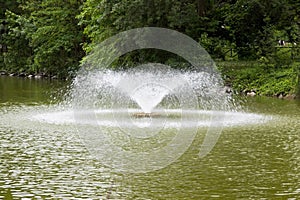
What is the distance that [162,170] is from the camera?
Answer: 11047 mm

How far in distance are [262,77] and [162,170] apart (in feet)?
62.4

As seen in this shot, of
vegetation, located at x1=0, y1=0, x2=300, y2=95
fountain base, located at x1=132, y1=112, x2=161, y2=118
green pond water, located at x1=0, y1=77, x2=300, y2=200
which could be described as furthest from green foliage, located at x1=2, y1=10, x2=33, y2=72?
green pond water, located at x1=0, y1=77, x2=300, y2=200

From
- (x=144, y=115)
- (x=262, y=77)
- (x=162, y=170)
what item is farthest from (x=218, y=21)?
(x=162, y=170)

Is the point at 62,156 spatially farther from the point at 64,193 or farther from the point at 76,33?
the point at 76,33

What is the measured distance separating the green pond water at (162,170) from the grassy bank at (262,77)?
35.6 feet

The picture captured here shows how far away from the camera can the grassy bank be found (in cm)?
2722

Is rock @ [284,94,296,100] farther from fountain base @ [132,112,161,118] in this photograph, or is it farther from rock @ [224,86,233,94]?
fountain base @ [132,112,161,118]

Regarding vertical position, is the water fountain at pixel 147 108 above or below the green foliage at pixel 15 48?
below

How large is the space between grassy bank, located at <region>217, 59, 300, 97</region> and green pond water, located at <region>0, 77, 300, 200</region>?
10.9 m

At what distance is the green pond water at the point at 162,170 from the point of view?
9.42 m

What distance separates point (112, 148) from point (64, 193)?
403 cm

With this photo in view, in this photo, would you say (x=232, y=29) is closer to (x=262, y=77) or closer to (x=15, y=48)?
(x=262, y=77)

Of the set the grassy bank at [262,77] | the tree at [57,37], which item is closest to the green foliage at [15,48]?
the tree at [57,37]

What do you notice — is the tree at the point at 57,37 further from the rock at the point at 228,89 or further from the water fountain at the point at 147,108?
the rock at the point at 228,89
